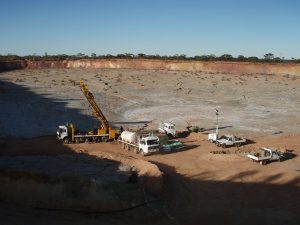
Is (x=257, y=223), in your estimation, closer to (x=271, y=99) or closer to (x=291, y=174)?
(x=291, y=174)

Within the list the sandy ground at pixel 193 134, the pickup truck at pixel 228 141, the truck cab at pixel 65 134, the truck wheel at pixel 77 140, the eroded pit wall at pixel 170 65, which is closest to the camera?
the sandy ground at pixel 193 134

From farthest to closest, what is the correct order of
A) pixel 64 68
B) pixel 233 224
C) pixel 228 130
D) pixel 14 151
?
pixel 64 68, pixel 228 130, pixel 14 151, pixel 233 224

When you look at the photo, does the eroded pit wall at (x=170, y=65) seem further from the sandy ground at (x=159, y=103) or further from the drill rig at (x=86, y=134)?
the drill rig at (x=86, y=134)

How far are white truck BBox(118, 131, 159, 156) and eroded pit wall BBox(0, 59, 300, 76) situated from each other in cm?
7593

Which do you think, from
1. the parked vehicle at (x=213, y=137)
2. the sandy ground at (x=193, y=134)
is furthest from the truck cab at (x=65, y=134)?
the parked vehicle at (x=213, y=137)

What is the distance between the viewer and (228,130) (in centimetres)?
4244

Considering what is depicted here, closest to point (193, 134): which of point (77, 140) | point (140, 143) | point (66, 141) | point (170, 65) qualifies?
point (140, 143)

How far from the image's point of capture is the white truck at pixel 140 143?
32594mm

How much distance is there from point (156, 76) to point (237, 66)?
26.2 meters

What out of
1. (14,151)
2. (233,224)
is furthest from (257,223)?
(14,151)

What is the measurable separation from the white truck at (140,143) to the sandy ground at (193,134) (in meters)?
0.61

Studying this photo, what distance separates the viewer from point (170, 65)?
118 meters

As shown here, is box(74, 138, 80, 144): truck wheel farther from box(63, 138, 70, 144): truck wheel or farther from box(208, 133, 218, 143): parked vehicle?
box(208, 133, 218, 143): parked vehicle

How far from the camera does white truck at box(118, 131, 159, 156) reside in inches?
1283
